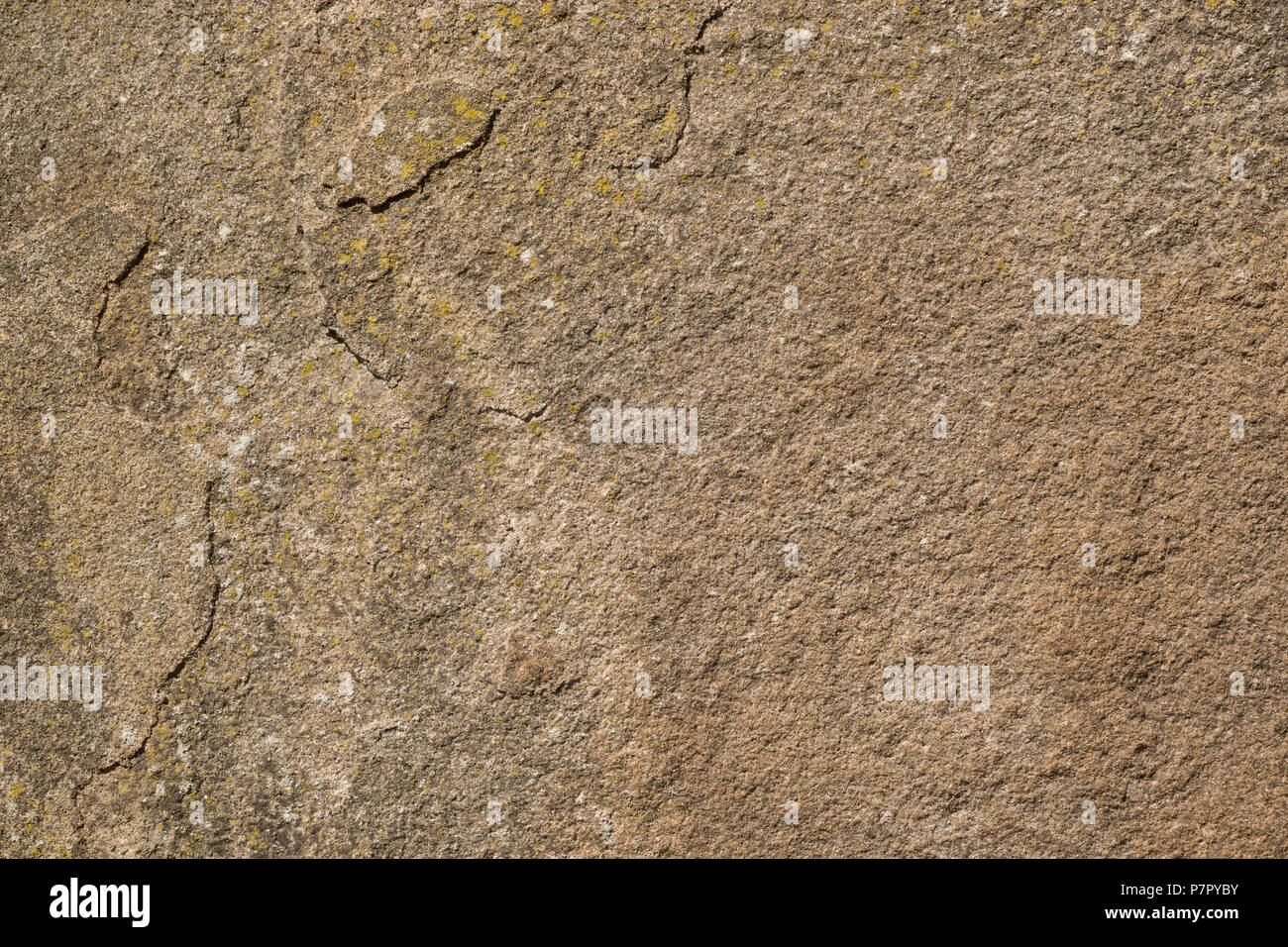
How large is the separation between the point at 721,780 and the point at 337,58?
6.85 feet

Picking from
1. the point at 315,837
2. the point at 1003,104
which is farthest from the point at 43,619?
the point at 1003,104

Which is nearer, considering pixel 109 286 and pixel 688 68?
pixel 688 68

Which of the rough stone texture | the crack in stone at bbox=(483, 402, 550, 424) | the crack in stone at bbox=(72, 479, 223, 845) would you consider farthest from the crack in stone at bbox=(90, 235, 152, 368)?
the crack in stone at bbox=(483, 402, 550, 424)

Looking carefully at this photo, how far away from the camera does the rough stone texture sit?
6.40 feet

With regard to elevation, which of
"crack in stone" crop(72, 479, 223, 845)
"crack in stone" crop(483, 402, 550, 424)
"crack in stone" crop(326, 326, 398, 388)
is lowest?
"crack in stone" crop(72, 479, 223, 845)

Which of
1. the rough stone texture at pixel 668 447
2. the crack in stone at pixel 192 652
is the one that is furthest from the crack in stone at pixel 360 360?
the crack in stone at pixel 192 652

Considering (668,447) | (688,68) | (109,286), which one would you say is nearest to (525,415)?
(668,447)

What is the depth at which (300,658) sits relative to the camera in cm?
204

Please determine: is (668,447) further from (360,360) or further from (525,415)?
(360,360)

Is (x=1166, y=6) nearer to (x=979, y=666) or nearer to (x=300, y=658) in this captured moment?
(x=979, y=666)

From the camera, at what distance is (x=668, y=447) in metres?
2.00

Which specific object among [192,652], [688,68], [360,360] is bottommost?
[192,652]

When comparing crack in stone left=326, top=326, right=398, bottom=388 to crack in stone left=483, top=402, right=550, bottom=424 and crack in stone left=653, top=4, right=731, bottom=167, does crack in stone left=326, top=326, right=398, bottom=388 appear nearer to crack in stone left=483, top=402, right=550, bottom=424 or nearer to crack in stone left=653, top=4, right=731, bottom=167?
crack in stone left=483, top=402, right=550, bottom=424

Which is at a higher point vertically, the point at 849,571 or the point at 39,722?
the point at 849,571
